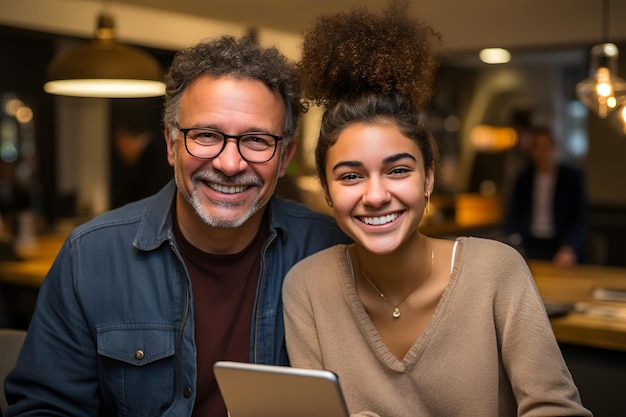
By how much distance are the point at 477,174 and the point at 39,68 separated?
5.51m

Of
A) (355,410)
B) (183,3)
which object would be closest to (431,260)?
(355,410)

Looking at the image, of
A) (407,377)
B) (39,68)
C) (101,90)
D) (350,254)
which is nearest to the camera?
(407,377)

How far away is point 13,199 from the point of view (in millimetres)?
7445

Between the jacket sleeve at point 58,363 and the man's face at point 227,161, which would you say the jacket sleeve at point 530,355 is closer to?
the man's face at point 227,161

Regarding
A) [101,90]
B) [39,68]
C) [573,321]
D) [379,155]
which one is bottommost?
[573,321]

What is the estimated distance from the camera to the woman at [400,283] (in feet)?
5.31

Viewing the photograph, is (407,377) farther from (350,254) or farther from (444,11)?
(444,11)

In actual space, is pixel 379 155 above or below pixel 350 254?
above

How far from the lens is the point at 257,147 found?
1.85 m

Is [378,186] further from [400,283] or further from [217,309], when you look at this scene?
[217,309]

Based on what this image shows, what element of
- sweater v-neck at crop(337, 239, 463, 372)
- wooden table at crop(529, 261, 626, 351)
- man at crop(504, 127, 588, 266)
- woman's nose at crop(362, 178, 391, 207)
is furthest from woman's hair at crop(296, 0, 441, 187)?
man at crop(504, 127, 588, 266)

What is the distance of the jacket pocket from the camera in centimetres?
185

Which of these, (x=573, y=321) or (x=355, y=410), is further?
(x=573, y=321)

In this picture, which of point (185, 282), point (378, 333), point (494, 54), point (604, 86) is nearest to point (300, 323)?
point (378, 333)
